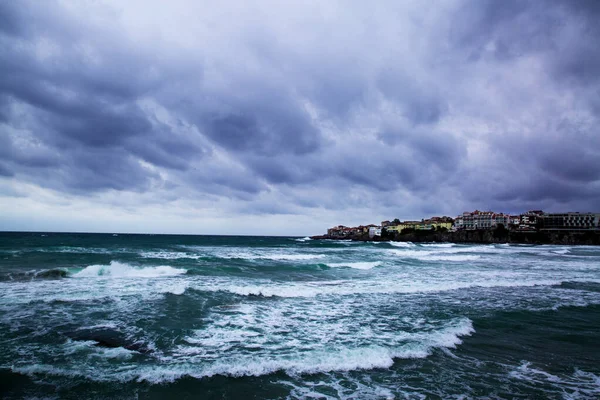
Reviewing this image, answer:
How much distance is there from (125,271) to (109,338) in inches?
559

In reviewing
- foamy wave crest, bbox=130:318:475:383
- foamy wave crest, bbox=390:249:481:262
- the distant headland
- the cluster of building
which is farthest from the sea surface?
the cluster of building

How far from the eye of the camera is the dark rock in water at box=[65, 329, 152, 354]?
7051 millimetres

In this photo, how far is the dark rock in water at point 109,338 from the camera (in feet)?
23.1

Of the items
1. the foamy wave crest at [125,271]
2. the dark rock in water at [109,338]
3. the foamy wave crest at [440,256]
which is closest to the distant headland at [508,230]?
the foamy wave crest at [440,256]

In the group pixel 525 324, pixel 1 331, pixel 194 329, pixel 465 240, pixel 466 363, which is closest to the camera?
pixel 466 363

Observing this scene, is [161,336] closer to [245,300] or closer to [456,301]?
[245,300]

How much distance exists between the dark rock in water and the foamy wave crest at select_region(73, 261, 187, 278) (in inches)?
427

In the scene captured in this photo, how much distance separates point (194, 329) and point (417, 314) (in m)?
6.97

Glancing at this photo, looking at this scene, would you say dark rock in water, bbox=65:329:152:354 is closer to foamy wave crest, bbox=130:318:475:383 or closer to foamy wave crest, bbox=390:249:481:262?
foamy wave crest, bbox=130:318:475:383

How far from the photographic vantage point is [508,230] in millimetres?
109625

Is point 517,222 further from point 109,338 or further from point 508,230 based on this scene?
point 109,338

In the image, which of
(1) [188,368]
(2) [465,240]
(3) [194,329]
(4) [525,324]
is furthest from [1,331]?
(2) [465,240]

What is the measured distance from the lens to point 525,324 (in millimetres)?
9164

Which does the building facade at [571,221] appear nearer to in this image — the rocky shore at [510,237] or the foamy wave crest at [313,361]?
the rocky shore at [510,237]
